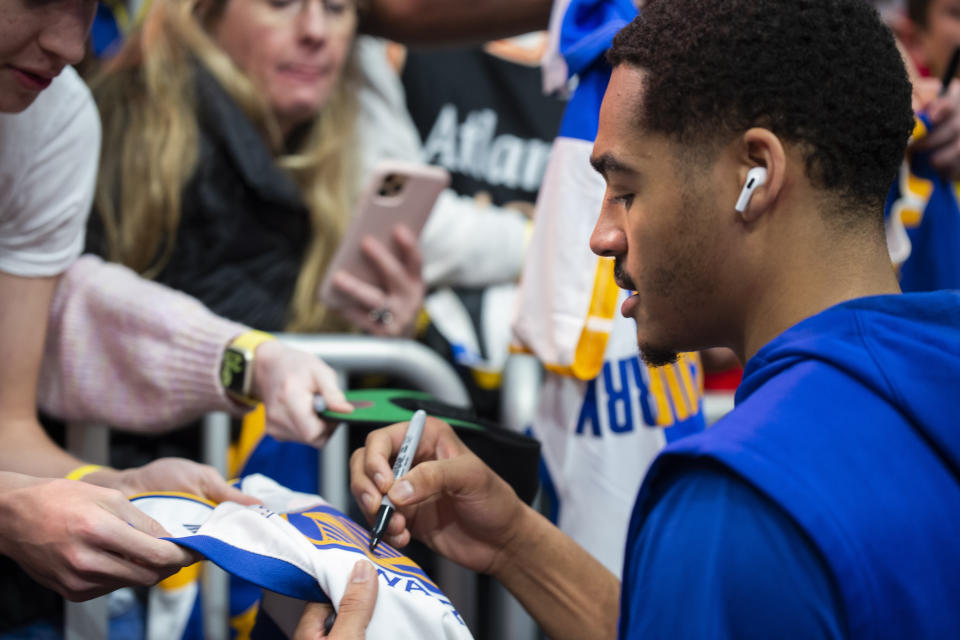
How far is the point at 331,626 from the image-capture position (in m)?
1.11

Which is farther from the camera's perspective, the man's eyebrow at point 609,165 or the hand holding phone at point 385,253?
the hand holding phone at point 385,253

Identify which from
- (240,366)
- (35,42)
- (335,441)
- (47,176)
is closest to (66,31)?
(35,42)

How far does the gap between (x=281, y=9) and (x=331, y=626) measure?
163cm

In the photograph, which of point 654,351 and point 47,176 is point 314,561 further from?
point 47,176

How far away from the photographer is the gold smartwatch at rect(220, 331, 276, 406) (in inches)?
61.4

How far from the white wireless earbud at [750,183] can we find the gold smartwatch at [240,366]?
0.80 meters

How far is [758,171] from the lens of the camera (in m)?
1.03

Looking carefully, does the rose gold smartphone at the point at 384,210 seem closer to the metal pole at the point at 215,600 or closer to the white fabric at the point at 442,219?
the white fabric at the point at 442,219

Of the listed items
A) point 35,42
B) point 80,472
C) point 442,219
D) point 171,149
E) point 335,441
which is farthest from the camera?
point 442,219

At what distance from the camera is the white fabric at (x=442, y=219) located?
2.56 m

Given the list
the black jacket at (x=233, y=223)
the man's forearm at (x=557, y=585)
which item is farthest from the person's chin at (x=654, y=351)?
the black jacket at (x=233, y=223)

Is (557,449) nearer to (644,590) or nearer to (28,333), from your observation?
(644,590)

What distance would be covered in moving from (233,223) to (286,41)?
462 mm

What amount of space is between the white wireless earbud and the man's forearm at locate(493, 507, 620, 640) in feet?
1.83
